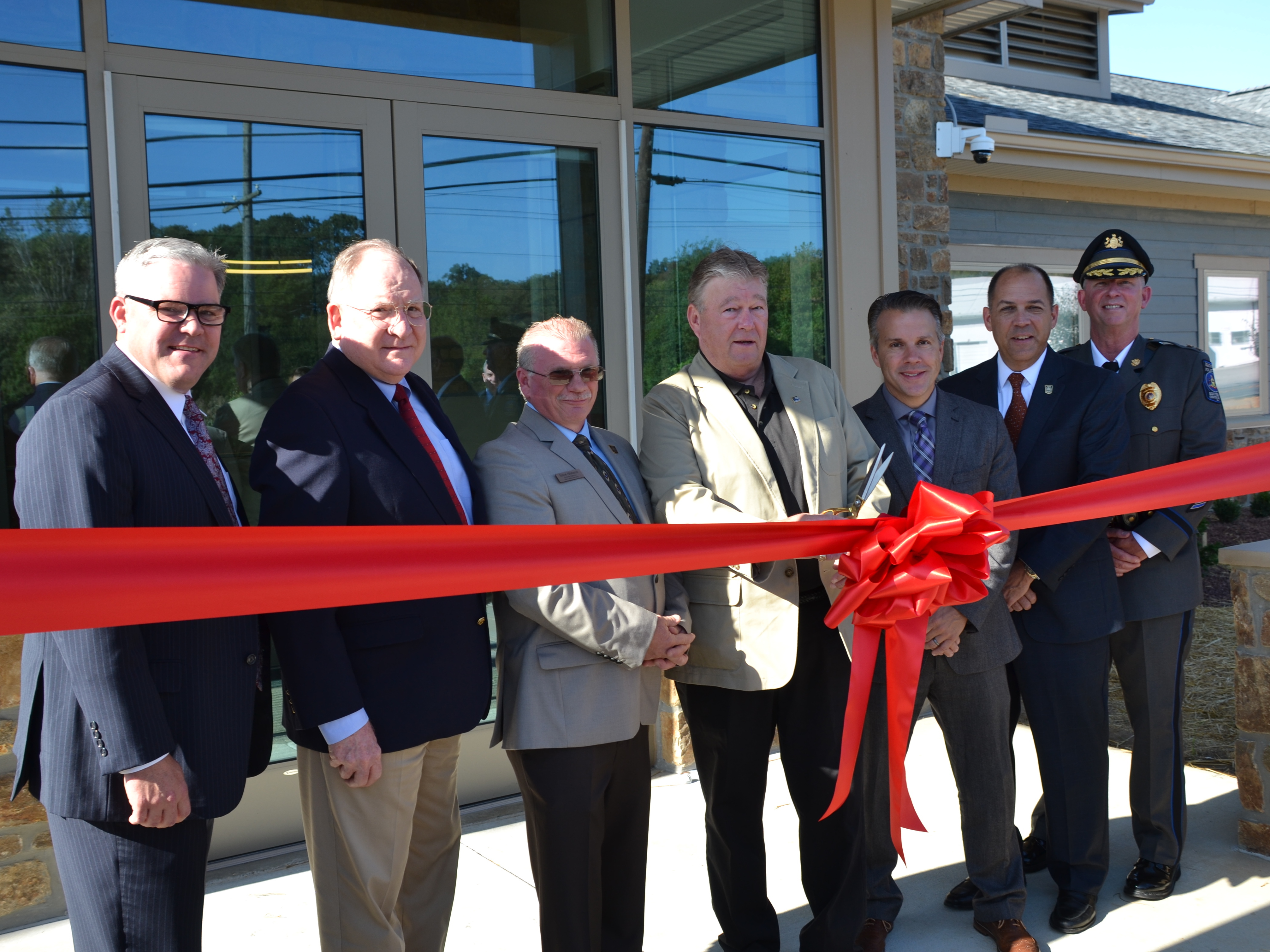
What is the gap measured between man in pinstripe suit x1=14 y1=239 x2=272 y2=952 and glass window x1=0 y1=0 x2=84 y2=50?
2.08m

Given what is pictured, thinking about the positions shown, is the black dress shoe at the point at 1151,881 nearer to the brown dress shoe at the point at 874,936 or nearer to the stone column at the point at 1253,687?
the stone column at the point at 1253,687

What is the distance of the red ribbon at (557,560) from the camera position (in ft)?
5.19

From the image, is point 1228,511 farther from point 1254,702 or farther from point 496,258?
point 496,258

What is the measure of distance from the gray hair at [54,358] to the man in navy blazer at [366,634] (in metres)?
1.76

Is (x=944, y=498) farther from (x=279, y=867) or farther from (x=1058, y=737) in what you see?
(x=279, y=867)

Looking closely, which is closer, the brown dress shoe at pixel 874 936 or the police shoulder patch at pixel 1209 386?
the brown dress shoe at pixel 874 936

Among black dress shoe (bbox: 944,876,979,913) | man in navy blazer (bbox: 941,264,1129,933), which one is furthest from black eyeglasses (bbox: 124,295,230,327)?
black dress shoe (bbox: 944,876,979,913)

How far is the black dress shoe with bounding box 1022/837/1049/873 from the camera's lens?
12.7ft

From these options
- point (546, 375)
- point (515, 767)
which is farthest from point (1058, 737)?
point (546, 375)

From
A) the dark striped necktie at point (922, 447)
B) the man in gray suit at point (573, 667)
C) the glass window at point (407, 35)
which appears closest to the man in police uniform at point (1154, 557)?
the dark striped necktie at point (922, 447)

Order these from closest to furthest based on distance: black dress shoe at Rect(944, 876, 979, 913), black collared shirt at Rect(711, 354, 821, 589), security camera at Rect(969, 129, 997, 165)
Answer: black collared shirt at Rect(711, 354, 821, 589) → black dress shoe at Rect(944, 876, 979, 913) → security camera at Rect(969, 129, 997, 165)

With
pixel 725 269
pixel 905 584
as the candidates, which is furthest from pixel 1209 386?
pixel 905 584

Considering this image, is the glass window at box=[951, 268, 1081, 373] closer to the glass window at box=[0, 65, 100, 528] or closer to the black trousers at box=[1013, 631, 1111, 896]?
the black trousers at box=[1013, 631, 1111, 896]

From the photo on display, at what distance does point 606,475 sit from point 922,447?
3.65 ft
